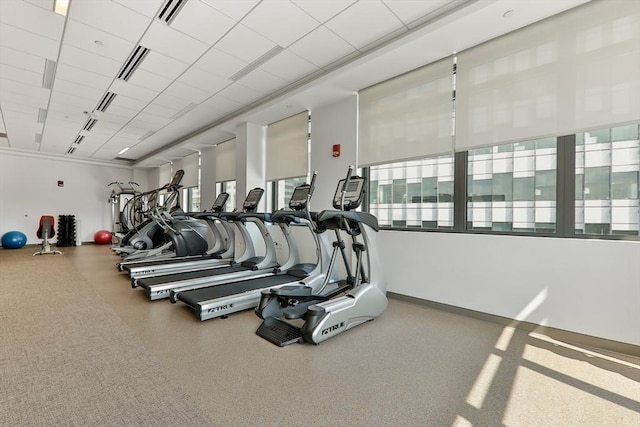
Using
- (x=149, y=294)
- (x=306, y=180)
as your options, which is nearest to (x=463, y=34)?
(x=306, y=180)

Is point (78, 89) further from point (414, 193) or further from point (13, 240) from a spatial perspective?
point (13, 240)

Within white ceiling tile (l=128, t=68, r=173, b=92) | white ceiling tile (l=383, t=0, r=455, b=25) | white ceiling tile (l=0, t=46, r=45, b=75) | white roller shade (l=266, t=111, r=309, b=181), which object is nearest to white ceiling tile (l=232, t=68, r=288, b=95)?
white roller shade (l=266, t=111, r=309, b=181)

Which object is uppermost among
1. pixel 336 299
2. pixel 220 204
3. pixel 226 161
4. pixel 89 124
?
pixel 89 124

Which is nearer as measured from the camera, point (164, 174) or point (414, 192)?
point (414, 192)

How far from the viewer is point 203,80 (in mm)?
4555

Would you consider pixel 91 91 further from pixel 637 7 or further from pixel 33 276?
pixel 637 7

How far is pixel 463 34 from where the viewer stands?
3.11m

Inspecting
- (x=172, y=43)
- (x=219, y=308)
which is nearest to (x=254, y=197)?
(x=219, y=308)

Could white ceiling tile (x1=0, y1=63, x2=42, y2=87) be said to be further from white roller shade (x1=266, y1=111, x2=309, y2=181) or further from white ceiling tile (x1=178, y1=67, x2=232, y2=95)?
white roller shade (x1=266, y1=111, x2=309, y2=181)

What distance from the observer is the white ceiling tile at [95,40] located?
3266mm

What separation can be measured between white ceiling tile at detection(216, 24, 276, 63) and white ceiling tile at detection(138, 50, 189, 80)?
795 millimetres

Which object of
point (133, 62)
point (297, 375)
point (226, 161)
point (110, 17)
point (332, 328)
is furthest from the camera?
point (226, 161)

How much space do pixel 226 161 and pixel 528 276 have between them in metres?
6.61

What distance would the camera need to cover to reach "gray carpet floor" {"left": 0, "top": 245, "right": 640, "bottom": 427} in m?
1.66
